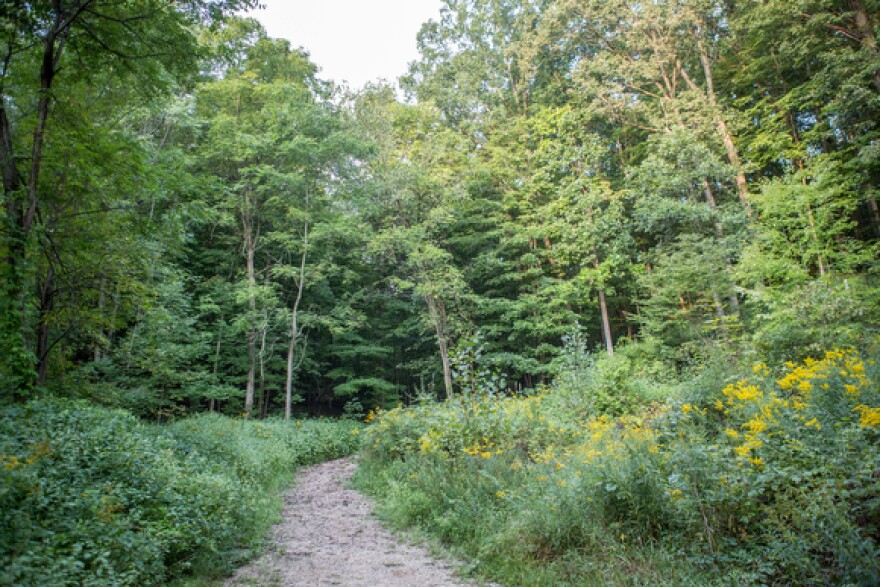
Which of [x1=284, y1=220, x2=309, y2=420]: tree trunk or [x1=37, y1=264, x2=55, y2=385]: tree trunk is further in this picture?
[x1=284, y1=220, x2=309, y2=420]: tree trunk

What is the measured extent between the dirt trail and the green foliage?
1.20ft

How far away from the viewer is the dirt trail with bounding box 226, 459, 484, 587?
404 centimetres

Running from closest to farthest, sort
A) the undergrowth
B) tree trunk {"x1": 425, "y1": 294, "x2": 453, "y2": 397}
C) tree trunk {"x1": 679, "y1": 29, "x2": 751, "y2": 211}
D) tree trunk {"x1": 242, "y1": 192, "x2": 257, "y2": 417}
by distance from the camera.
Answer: the undergrowth
tree trunk {"x1": 679, "y1": 29, "x2": 751, "y2": 211}
tree trunk {"x1": 242, "y1": 192, "x2": 257, "y2": 417}
tree trunk {"x1": 425, "y1": 294, "x2": 453, "y2": 397}

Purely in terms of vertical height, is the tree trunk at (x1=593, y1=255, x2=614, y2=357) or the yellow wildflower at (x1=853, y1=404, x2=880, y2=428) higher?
the tree trunk at (x1=593, y1=255, x2=614, y2=357)

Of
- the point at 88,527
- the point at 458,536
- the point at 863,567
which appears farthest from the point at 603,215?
the point at 88,527

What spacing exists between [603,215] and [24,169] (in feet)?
52.6

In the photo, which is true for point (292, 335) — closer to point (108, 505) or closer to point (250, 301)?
point (250, 301)

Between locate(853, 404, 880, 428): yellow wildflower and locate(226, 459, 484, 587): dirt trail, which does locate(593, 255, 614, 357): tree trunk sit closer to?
locate(226, 459, 484, 587): dirt trail

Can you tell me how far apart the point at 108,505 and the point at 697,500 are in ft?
14.6

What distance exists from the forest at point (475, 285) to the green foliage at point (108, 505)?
4 cm

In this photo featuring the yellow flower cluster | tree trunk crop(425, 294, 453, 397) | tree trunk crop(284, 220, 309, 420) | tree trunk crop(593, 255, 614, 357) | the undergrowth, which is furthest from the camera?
tree trunk crop(425, 294, 453, 397)

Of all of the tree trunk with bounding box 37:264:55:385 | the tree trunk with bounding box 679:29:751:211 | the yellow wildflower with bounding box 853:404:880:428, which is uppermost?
the tree trunk with bounding box 679:29:751:211

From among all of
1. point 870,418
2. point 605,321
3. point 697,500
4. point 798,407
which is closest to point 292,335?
point 605,321

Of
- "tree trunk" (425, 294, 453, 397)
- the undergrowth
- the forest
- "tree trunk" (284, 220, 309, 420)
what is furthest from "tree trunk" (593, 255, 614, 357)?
"tree trunk" (284, 220, 309, 420)
